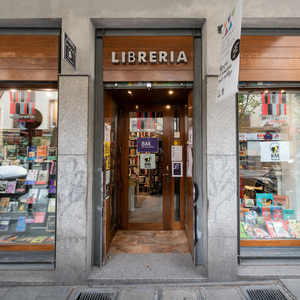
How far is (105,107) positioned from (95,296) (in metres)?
2.89

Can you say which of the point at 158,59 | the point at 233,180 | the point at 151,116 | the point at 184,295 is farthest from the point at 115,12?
the point at 184,295

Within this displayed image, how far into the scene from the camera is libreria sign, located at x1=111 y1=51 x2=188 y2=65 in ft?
11.2

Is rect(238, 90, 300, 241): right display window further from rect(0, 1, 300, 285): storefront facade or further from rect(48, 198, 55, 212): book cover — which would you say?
rect(48, 198, 55, 212): book cover

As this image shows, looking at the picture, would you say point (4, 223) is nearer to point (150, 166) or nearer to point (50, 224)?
point (50, 224)

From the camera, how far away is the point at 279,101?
3764mm

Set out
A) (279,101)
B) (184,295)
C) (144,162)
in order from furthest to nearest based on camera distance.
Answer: (144,162), (279,101), (184,295)

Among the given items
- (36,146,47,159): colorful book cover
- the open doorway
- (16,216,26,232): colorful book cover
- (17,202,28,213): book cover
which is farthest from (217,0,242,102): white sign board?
(16,216,26,232): colorful book cover

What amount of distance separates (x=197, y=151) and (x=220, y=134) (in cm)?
47

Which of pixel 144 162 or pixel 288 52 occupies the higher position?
pixel 288 52

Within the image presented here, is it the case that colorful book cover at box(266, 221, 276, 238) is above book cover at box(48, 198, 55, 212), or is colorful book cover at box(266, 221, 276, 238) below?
below

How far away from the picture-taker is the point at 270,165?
3.87 m

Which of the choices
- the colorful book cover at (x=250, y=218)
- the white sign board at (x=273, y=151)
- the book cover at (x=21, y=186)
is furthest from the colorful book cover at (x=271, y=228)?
the book cover at (x=21, y=186)

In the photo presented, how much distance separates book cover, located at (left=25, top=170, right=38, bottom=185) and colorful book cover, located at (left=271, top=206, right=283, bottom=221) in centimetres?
459

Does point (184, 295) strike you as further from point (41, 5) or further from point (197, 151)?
point (41, 5)
